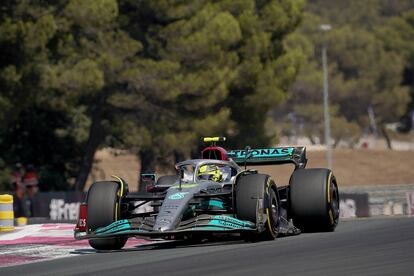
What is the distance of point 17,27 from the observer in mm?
36406

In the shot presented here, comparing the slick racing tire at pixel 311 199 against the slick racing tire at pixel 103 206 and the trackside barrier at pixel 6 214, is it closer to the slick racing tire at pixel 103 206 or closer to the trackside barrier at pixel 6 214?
the slick racing tire at pixel 103 206

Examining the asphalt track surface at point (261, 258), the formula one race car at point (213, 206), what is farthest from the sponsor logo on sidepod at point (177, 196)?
the asphalt track surface at point (261, 258)

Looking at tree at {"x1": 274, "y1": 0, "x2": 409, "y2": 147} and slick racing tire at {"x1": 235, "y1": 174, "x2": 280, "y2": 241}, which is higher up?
tree at {"x1": 274, "y1": 0, "x2": 409, "y2": 147}

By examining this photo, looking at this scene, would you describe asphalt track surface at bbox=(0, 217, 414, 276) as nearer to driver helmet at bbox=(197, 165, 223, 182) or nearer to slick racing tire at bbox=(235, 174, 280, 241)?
slick racing tire at bbox=(235, 174, 280, 241)

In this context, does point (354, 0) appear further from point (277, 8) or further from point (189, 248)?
point (189, 248)

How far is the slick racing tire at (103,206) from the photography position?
15.3m

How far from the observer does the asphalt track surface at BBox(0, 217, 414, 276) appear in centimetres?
1166

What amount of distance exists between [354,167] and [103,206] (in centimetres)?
5346

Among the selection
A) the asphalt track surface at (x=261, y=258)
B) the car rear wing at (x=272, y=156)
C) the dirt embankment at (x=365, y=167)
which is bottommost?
the asphalt track surface at (x=261, y=258)

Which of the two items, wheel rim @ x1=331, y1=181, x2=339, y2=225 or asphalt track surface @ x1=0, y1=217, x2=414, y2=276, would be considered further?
wheel rim @ x1=331, y1=181, x2=339, y2=225

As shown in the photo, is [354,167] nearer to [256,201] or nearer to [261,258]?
[256,201]

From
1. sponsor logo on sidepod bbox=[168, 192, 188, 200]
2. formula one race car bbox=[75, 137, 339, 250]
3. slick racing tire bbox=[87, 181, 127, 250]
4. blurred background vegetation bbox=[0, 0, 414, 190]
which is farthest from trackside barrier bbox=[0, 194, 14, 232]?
blurred background vegetation bbox=[0, 0, 414, 190]

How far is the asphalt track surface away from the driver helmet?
42.9 inches

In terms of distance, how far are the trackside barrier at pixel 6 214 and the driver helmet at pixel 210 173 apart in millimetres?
7280
